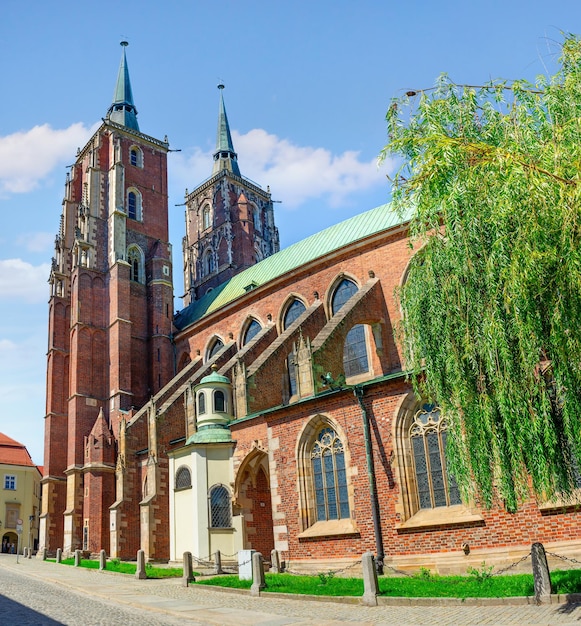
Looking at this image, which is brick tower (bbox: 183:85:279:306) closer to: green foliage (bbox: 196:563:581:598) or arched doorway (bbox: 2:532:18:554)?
arched doorway (bbox: 2:532:18:554)

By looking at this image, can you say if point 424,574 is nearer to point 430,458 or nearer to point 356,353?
point 430,458

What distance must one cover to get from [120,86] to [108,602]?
4466 centimetres

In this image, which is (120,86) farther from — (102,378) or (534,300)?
(534,300)

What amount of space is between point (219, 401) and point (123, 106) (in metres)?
32.2

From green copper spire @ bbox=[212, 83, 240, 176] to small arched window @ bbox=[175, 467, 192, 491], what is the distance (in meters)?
38.7

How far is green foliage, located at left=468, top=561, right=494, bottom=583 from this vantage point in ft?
44.1

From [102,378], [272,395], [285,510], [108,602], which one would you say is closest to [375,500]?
[285,510]

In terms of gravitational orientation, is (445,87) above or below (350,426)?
above

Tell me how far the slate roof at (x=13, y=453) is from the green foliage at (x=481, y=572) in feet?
165

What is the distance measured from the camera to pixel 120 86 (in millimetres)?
50281

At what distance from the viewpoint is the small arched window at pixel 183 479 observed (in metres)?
23.2

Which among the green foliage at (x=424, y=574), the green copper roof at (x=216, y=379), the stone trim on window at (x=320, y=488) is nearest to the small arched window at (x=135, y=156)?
the green copper roof at (x=216, y=379)

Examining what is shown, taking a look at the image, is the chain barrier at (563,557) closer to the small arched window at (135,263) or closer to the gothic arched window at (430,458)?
the gothic arched window at (430,458)

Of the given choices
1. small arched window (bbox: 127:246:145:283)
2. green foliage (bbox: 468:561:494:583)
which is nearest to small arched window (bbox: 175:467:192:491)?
green foliage (bbox: 468:561:494:583)
